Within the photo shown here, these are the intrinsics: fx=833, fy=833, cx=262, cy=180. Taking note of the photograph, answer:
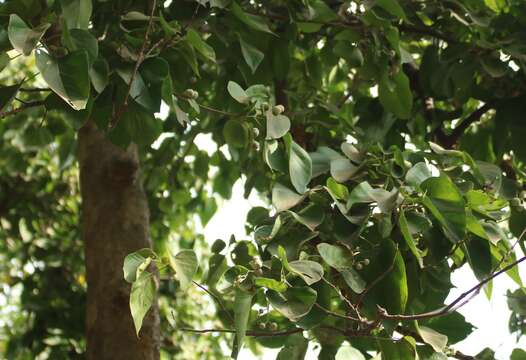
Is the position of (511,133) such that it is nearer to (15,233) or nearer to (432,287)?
(432,287)

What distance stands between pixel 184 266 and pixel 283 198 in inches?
9.2

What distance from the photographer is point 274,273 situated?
3.29 feet

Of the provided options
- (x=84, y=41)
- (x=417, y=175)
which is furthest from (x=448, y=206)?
(x=84, y=41)

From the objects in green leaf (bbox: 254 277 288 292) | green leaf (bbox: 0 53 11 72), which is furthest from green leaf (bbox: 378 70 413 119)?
green leaf (bbox: 0 53 11 72)

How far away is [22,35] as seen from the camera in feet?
3.10

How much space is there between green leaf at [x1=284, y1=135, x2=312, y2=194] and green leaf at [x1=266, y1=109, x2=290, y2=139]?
2cm

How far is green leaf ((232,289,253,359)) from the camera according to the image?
932 mm

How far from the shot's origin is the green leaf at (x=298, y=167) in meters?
1.07

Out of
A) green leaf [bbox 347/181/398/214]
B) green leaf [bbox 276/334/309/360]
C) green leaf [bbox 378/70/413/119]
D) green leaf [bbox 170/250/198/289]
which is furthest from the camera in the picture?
green leaf [bbox 378/70/413/119]

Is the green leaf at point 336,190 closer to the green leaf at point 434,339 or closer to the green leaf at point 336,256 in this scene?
the green leaf at point 336,256

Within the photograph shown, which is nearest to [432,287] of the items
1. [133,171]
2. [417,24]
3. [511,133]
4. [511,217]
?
[511,217]

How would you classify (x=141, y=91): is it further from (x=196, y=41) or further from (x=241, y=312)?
(x=241, y=312)

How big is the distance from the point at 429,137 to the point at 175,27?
2.17ft

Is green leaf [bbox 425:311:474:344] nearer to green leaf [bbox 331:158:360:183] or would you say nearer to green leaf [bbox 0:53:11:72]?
green leaf [bbox 331:158:360:183]
